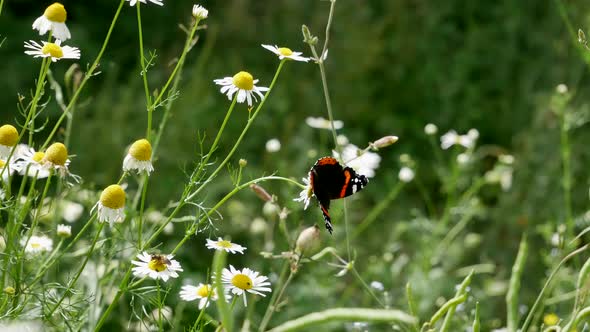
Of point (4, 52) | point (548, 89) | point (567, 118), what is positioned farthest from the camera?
point (548, 89)

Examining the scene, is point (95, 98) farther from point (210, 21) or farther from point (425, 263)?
point (425, 263)

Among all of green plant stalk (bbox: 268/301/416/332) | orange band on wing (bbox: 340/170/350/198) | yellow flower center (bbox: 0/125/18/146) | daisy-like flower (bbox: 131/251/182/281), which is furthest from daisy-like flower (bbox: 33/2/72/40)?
green plant stalk (bbox: 268/301/416/332)

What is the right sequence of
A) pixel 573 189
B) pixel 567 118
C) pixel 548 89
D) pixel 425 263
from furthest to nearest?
pixel 548 89
pixel 573 189
pixel 425 263
pixel 567 118

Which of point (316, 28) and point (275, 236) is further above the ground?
point (316, 28)

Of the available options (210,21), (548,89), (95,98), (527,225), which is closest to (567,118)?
(527,225)

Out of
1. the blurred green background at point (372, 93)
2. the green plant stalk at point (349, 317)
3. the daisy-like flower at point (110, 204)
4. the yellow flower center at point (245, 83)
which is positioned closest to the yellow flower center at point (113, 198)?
the daisy-like flower at point (110, 204)

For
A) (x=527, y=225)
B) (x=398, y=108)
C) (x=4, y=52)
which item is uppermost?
(x=4, y=52)

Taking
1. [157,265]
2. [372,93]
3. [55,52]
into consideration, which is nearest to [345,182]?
[157,265]
